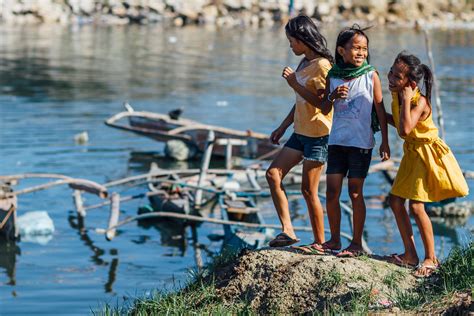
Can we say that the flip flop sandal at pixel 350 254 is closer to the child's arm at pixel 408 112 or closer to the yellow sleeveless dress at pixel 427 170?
the yellow sleeveless dress at pixel 427 170

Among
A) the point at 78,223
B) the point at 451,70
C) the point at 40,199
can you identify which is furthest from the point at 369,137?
the point at 451,70

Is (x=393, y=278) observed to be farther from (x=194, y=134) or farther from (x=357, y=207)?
(x=194, y=134)

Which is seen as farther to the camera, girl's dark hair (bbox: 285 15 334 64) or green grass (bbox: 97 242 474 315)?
girl's dark hair (bbox: 285 15 334 64)

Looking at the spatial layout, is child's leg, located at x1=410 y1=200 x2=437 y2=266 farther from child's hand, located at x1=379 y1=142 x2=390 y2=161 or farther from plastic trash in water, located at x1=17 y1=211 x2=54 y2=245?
plastic trash in water, located at x1=17 y1=211 x2=54 y2=245

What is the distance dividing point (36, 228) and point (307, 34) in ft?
27.1

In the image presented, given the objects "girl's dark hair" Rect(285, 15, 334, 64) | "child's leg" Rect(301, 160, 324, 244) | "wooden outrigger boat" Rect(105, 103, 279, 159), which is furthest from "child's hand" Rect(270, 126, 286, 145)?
"wooden outrigger boat" Rect(105, 103, 279, 159)

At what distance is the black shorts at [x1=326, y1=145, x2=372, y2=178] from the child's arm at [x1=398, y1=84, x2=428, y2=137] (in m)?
0.33

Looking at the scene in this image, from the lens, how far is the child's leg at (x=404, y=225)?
23.2 ft

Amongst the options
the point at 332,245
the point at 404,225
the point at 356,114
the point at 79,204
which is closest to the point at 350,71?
the point at 356,114

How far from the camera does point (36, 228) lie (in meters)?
14.6

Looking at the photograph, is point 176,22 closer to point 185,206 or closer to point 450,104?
point 450,104

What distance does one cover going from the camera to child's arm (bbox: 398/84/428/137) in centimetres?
686

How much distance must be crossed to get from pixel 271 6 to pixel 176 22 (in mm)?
7836

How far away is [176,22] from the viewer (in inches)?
2462
